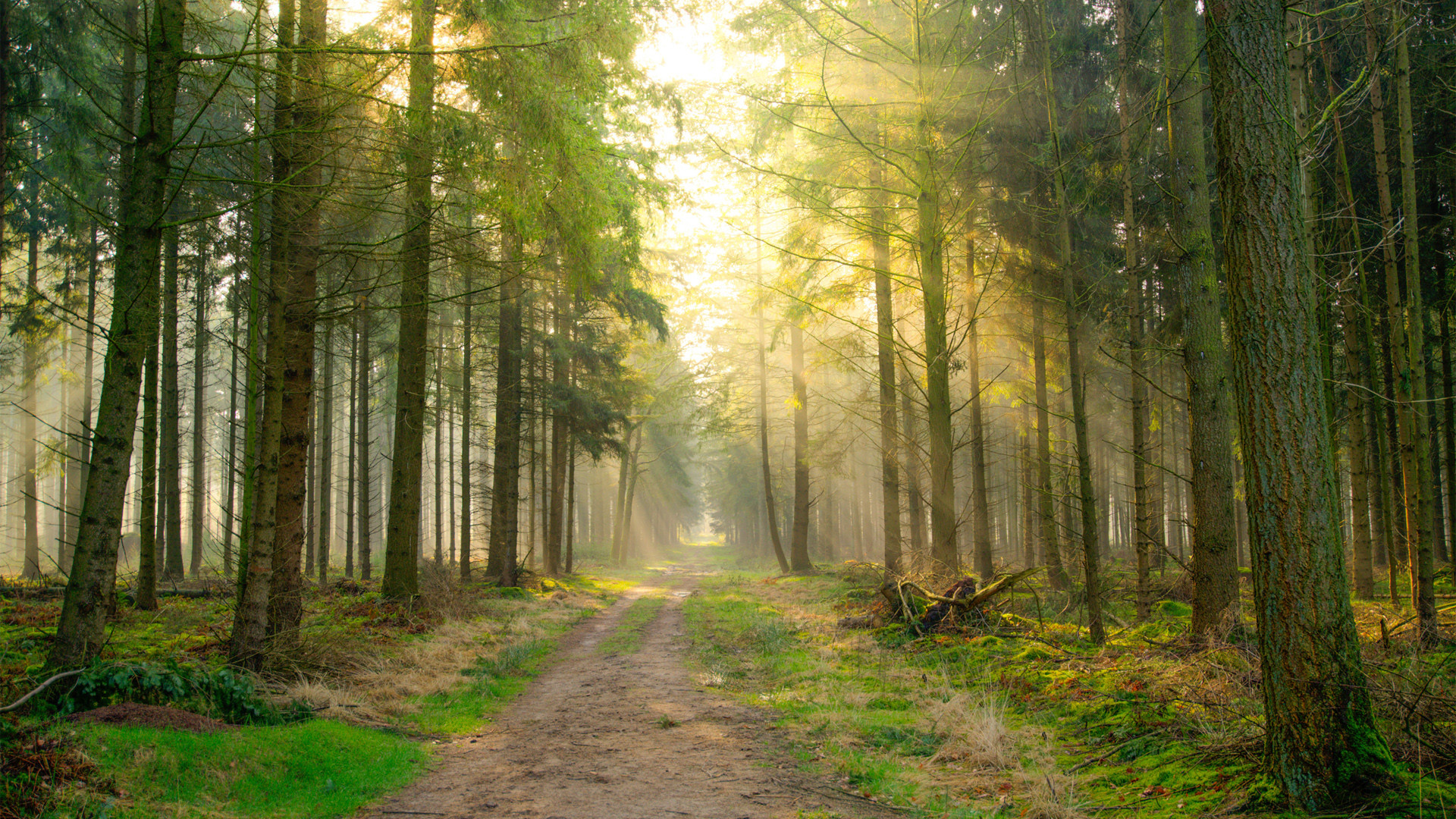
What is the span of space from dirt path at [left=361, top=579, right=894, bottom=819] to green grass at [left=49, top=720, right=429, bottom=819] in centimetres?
32

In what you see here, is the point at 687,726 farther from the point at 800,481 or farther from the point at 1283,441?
the point at 800,481

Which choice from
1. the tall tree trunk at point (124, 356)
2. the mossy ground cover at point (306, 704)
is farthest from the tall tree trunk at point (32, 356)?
the tall tree trunk at point (124, 356)

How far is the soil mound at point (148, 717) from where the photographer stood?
15.4ft

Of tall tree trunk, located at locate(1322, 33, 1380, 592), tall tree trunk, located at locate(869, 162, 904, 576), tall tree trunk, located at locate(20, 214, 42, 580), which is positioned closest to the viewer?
tall tree trunk, located at locate(1322, 33, 1380, 592)

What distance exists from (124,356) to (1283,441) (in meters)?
8.21

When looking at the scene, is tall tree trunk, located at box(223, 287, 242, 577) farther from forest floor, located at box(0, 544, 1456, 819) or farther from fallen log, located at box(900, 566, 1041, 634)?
fallen log, located at box(900, 566, 1041, 634)

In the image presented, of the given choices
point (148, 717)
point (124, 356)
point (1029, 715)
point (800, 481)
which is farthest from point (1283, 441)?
point (800, 481)

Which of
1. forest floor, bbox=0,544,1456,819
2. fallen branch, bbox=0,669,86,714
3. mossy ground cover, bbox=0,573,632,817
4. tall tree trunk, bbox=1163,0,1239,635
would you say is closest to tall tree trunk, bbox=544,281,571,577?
mossy ground cover, bbox=0,573,632,817

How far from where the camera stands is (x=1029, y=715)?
6090 mm

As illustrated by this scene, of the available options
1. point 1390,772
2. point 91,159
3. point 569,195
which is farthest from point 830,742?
point 91,159

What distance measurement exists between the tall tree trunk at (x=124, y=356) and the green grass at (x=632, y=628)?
629 cm

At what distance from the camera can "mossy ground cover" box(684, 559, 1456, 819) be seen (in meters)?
4.14

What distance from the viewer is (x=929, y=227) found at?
10.0 m

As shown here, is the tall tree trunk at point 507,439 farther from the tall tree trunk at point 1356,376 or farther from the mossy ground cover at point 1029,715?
the tall tree trunk at point 1356,376
